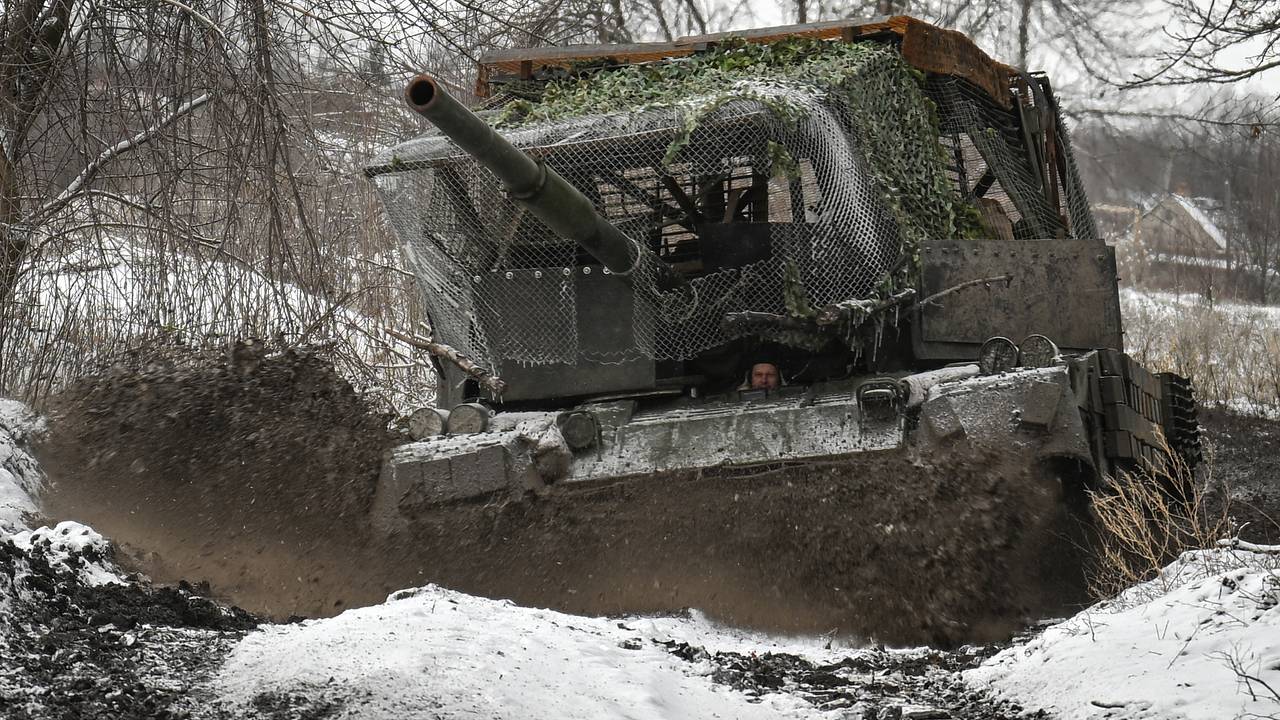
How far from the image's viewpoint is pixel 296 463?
27.1 ft

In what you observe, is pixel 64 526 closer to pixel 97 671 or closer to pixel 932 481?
pixel 97 671

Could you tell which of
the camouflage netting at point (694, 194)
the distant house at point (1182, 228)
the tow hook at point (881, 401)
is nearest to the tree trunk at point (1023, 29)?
the distant house at point (1182, 228)

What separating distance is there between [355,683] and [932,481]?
3.47 m

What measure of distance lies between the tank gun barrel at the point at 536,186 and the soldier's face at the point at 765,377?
0.67 meters

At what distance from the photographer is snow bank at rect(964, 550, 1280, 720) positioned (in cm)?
398

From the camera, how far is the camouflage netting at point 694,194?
7344 mm

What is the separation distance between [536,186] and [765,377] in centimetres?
187

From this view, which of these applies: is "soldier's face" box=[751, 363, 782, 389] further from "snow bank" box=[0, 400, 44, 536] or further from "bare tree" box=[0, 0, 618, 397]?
"snow bank" box=[0, 400, 44, 536]

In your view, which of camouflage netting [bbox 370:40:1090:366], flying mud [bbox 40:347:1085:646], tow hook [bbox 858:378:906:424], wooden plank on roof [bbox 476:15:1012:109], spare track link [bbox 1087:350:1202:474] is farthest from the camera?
wooden plank on roof [bbox 476:15:1012:109]

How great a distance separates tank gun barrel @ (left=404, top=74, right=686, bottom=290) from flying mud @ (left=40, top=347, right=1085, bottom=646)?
1263mm

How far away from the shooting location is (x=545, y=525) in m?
7.25

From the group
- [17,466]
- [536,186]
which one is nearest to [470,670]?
[536,186]

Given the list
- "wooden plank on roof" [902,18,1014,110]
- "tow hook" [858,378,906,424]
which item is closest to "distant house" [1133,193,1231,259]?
"wooden plank on roof" [902,18,1014,110]

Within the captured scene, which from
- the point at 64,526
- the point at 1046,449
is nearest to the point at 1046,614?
the point at 1046,449
